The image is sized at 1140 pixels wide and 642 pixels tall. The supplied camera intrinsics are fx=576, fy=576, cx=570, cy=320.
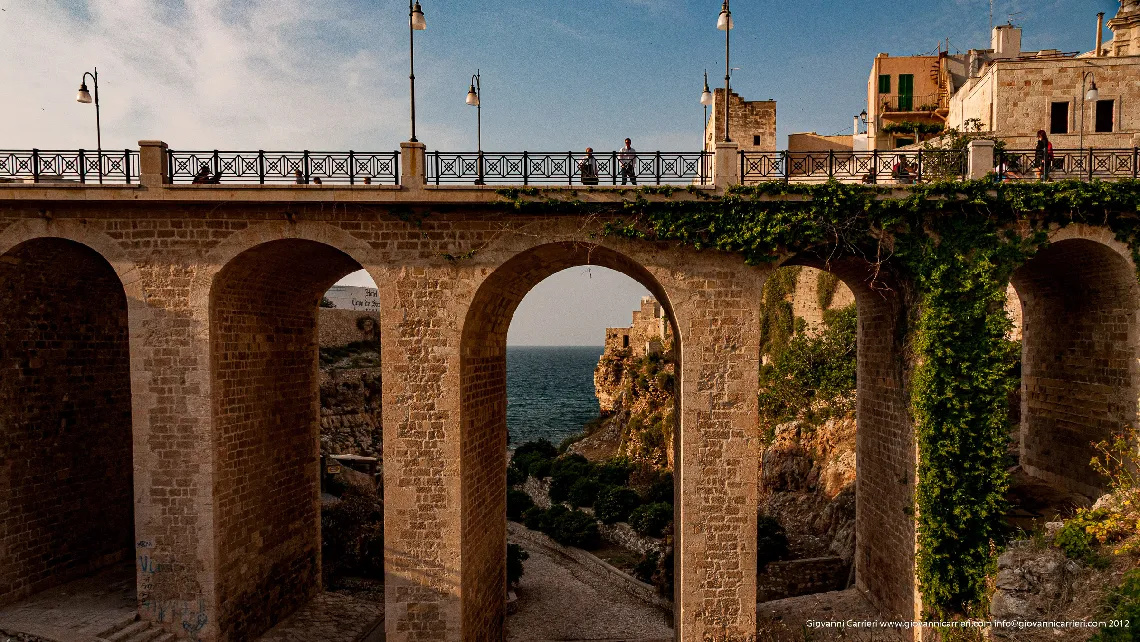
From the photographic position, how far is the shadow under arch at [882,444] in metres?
10.9

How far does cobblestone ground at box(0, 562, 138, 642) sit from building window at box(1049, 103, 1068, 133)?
2646 cm

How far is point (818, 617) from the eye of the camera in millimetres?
11953

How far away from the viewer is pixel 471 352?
11133 millimetres

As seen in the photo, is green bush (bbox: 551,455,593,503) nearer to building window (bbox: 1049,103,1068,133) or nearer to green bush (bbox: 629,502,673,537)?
green bush (bbox: 629,502,673,537)

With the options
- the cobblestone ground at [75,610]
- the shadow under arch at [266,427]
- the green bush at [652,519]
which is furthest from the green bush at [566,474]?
the cobblestone ground at [75,610]

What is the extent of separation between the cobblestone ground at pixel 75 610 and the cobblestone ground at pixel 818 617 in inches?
476

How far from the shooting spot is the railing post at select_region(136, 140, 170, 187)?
10078mm

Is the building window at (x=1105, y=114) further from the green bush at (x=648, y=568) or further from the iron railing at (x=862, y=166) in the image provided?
the green bush at (x=648, y=568)

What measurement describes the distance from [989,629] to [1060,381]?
6.22m

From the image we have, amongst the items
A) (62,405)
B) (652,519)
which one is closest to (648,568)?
(652,519)

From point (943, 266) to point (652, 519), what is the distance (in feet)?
40.3

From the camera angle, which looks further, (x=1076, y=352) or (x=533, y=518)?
(x=533, y=518)

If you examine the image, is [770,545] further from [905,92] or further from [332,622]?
[905,92]

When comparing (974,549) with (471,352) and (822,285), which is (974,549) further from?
(822,285)
